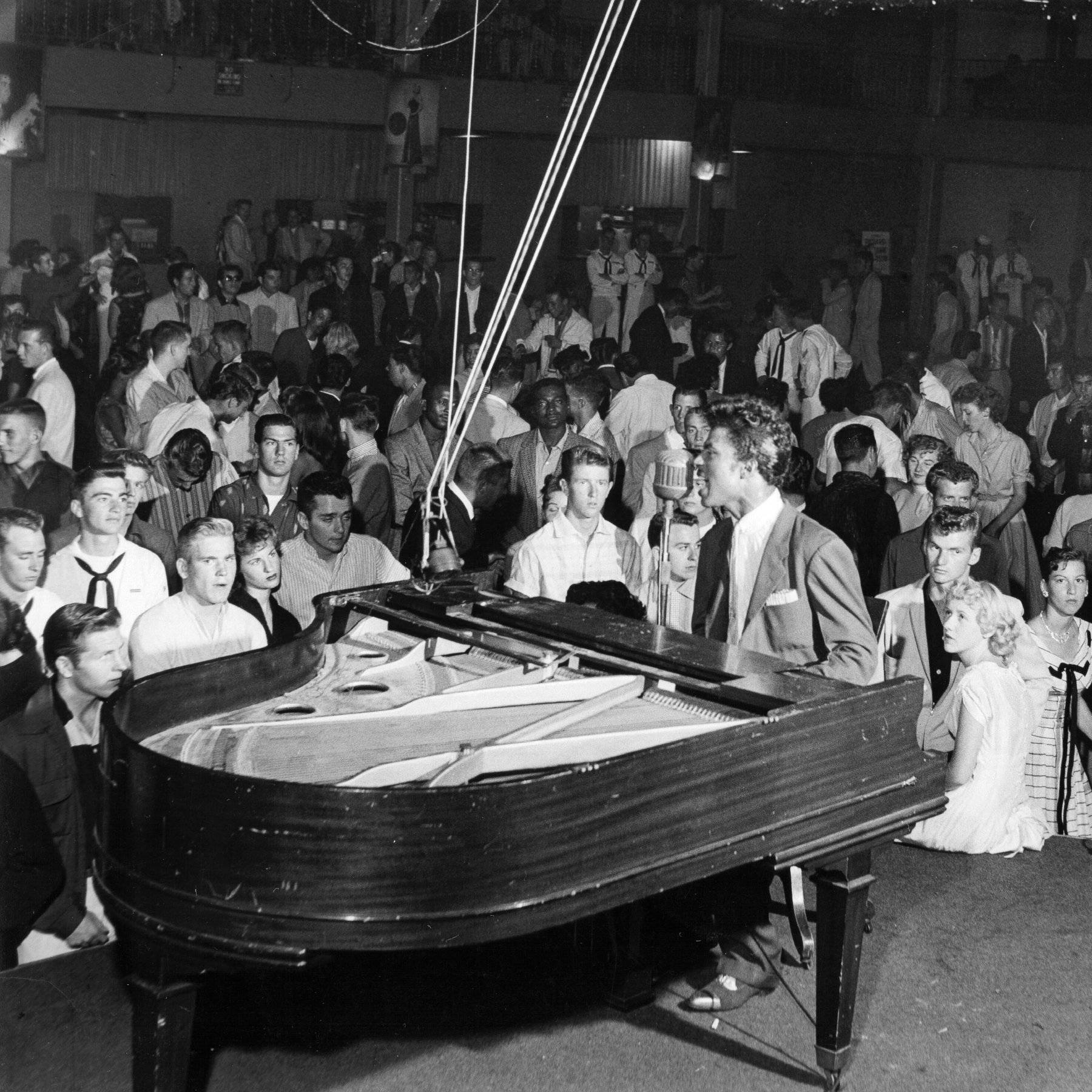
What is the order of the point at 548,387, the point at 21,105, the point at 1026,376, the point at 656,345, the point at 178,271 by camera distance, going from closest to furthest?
the point at 548,387 → the point at 178,271 → the point at 656,345 → the point at 1026,376 → the point at 21,105

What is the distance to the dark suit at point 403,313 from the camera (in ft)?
39.8

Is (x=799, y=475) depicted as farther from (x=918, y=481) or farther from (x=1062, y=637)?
(x=1062, y=637)

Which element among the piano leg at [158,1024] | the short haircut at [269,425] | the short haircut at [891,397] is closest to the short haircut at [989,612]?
the short haircut at [269,425]

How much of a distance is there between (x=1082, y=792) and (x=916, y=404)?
10.9ft

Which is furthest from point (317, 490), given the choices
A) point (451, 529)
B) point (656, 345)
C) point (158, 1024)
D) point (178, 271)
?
point (656, 345)

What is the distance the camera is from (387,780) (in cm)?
326

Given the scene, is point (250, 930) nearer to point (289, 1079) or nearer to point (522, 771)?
point (522, 771)

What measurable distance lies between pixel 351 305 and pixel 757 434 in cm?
860

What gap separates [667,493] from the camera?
543 centimetres

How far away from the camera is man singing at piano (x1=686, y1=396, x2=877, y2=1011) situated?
408cm

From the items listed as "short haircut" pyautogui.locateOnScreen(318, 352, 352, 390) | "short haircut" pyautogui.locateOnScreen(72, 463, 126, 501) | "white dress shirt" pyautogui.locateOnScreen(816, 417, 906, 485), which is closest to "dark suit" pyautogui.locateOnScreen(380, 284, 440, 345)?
"short haircut" pyautogui.locateOnScreen(318, 352, 352, 390)

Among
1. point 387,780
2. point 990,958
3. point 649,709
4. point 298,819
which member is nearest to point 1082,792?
point 990,958

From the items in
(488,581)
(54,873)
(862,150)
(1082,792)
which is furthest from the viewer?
(862,150)

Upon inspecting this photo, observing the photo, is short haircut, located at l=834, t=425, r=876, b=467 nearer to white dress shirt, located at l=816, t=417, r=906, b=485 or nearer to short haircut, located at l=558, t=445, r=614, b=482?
white dress shirt, located at l=816, t=417, r=906, b=485
